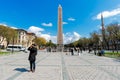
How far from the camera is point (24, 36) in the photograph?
12731 centimetres

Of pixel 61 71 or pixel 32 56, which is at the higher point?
pixel 32 56

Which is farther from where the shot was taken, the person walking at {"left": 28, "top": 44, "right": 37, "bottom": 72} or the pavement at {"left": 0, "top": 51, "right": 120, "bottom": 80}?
the person walking at {"left": 28, "top": 44, "right": 37, "bottom": 72}

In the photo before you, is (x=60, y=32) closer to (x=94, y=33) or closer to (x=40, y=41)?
(x=94, y=33)

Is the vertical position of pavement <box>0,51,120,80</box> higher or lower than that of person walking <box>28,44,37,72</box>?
lower

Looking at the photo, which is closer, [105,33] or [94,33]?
[105,33]

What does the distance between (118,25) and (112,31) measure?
2657 millimetres

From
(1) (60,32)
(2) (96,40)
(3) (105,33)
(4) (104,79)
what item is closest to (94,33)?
(2) (96,40)

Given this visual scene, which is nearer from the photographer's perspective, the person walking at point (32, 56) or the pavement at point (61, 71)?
the pavement at point (61, 71)

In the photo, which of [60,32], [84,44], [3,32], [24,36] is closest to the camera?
[60,32]

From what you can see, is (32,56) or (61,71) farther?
(61,71)

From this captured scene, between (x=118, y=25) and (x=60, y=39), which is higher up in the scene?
(x=118, y=25)

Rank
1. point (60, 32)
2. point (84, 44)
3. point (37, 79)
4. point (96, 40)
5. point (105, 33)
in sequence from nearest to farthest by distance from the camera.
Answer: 1. point (37, 79)
2. point (60, 32)
3. point (105, 33)
4. point (96, 40)
5. point (84, 44)

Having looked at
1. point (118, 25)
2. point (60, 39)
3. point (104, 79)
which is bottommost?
point (104, 79)

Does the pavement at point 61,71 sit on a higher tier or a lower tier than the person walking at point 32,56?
lower
